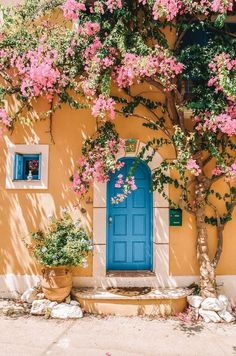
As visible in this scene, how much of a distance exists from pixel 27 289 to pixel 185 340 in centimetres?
295

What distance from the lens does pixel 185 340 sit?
445 cm

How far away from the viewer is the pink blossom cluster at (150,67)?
15.9ft

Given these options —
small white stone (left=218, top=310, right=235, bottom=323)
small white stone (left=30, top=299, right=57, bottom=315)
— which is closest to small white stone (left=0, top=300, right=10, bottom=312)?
small white stone (left=30, top=299, right=57, bottom=315)

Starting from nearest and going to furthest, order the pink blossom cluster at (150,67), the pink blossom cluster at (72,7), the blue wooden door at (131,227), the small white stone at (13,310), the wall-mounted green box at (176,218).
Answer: the pink blossom cluster at (150,67)
the pink blossom cluster at (72,7)
the small white stone at (13,310)
the wall-mounted green box at (176,218)
the blue wooden door at (131,227)

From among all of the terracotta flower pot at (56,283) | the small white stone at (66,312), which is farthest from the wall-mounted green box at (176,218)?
the small white stone at (66,312)

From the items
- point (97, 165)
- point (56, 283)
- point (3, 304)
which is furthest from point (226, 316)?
point (3, 304)

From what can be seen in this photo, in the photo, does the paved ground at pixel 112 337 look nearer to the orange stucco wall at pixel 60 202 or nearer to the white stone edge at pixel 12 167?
the orange stucco wall at pixel 60 202

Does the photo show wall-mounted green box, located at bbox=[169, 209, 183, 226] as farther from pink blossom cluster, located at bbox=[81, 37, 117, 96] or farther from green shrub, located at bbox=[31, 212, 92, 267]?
pink blossom cluster, located at bbox=[81, 37, 117, 96]

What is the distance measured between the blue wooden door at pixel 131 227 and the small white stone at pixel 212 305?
1256 millimetres

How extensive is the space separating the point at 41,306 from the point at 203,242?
3018 millimetres

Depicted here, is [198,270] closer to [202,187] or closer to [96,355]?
[202,187]

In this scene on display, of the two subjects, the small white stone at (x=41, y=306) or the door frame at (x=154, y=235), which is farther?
the door frame at (x=154, y=235)

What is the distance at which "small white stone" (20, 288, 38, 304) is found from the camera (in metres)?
5.49

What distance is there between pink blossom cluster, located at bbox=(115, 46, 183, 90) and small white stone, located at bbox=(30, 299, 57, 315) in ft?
12.7
